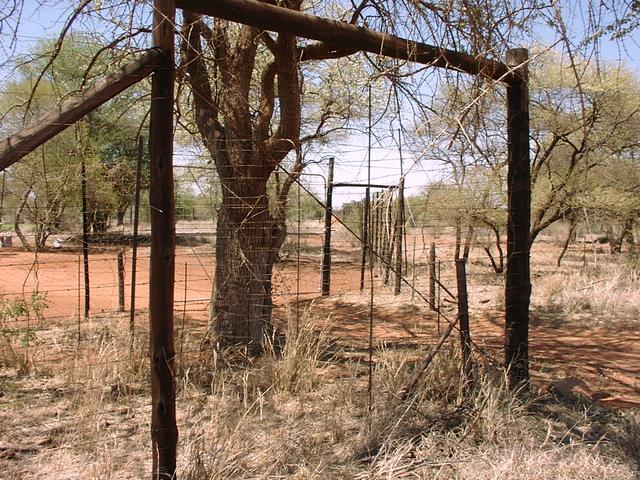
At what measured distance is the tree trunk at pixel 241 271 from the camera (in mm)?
5633

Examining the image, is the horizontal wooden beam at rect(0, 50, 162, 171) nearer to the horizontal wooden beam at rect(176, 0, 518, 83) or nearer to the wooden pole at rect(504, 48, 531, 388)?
the horizontal wooden beam at rect(176, 0, 518, 83)

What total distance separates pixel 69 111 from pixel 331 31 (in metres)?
1.78

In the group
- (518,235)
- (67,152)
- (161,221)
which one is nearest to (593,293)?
(518,235)

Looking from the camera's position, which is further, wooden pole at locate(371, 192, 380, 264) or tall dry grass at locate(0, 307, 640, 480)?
tall dry grass at locate(0, 307, 640, 480)

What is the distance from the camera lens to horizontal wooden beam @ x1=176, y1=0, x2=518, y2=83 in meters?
2.99

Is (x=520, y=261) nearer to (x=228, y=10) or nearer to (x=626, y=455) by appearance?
(x=626, y=455)

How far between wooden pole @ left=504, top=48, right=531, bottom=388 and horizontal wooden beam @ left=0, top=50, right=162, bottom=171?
3.00 meters

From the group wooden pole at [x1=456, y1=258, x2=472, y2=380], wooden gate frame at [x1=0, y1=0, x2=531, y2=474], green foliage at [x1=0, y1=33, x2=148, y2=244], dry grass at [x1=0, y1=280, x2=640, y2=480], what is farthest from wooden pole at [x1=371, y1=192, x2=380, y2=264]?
green foliage at [x1=0, y1=33, x2=148, y2=244]

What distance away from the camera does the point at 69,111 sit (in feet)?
7.74

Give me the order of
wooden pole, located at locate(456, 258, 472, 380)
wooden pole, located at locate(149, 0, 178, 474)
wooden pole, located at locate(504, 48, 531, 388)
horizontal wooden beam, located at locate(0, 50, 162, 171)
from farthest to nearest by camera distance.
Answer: wooden pole, located at locate(504, 48, 531, 388), wooden pole, located at locate(456, 258, 472, 380), wooden pole, located at locate(149, 0, 178, 474), horizontal wooden beam, located at locate(0, 50, 162, 171)

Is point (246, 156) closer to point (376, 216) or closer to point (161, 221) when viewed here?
point (161, 221)

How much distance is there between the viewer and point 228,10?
2.99 metres

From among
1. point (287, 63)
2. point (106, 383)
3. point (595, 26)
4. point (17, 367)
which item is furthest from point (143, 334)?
point (595, 26)

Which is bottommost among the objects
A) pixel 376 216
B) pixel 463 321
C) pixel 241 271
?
pixel 463 321
